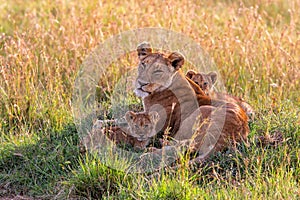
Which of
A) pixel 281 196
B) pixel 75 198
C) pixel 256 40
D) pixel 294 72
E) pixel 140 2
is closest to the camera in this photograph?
pixel 281 196

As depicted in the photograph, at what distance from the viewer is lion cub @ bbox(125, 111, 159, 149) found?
606 cm

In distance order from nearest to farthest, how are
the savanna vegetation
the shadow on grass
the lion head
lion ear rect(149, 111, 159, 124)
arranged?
the savanna vegetation → the shadow on grass → lion ear rect(149, 111, 159, 124) → the lion head

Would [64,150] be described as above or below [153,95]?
below

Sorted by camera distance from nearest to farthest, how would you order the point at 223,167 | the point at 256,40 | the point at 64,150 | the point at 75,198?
1. the point at 75,198
2. the point at 223,167
3. the point at 64,150
4. the point at 256,40

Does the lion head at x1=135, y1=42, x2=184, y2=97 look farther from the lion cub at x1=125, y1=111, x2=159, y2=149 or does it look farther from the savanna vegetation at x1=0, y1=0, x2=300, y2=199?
the savanna vegetation at x1=0, y1=0, x2=300, y2=199

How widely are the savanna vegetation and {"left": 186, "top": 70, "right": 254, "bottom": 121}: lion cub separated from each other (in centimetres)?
16

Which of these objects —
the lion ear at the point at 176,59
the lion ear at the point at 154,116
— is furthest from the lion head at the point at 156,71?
the lion ear at the point at 154,116

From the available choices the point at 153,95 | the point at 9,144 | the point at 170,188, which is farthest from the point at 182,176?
the point at 9,144

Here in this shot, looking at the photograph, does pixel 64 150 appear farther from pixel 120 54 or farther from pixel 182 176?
pixel 120 54

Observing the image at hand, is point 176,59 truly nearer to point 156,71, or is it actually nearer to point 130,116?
point 156,71

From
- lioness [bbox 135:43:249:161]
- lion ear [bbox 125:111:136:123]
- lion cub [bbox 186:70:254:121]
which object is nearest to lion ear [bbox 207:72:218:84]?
lion cub [bbox 186:70:254:121]

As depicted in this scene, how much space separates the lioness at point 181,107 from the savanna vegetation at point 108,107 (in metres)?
0.19

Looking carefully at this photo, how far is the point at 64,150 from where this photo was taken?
6383 millimetres

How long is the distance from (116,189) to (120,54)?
3398mm
